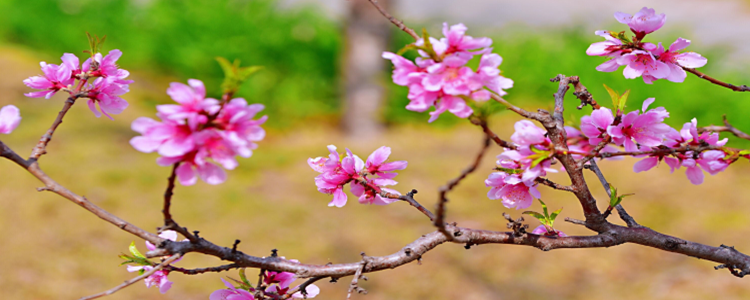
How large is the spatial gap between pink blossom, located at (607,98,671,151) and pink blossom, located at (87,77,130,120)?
748 millimetres

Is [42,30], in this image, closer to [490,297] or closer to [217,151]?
[490,297]

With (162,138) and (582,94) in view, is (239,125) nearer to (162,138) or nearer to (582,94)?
(162,138)

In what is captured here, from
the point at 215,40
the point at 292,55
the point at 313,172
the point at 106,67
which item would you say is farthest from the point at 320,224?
the point at 106,67

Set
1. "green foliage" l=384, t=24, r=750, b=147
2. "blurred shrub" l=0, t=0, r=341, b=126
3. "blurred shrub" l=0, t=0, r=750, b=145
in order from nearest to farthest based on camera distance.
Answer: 1. "green foliage" l=384, t=24, r=750, b=147
2. "blurred shrub" l=0, t=0, r=750, b=145
3. "blurred shrub" l=0, t=0, r=341, b=126

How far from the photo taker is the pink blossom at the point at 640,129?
81 cm

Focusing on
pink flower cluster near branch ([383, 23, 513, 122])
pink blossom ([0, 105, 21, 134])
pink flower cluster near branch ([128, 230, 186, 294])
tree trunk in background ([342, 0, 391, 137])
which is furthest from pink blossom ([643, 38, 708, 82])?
tree trunk in background ([342, 0, 391, 137])

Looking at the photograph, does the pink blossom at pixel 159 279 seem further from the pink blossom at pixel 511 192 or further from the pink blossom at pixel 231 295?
the pink blossom at pixel 511 192

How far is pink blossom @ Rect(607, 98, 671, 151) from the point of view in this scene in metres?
0.81

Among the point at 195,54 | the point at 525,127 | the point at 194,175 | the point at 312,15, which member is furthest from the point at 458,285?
the point at 312,15

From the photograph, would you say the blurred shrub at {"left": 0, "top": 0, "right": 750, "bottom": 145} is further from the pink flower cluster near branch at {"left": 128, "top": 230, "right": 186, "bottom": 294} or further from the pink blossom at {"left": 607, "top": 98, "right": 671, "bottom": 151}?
the pink flower cluster near branch at {"left": 128, "top": 230, "right": 186, "bottom": 294}

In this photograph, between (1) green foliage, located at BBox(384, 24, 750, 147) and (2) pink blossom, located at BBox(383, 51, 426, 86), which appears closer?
(2) pink blossom, located at BBox(383, 51, 426, 86)

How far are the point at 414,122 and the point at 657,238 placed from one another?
170 inches

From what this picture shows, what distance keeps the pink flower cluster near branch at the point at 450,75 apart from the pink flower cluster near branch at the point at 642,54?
27 centimetres

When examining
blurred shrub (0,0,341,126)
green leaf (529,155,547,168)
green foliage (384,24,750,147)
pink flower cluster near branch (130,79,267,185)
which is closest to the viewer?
pink flower cluster near branch (130,79,267,185)
